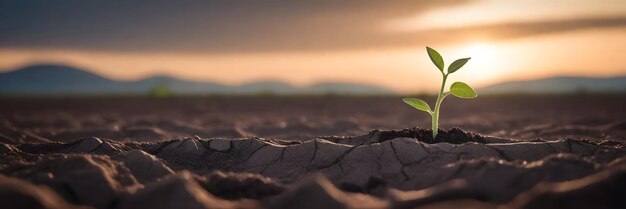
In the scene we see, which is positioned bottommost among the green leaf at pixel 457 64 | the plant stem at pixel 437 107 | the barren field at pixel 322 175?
the barren field at pixel 322 175

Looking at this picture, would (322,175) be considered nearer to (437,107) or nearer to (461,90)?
(437,107)

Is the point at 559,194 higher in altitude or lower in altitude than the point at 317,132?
higher

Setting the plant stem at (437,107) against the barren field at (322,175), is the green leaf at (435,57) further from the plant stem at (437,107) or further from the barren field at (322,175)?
the barren field at (322,175)

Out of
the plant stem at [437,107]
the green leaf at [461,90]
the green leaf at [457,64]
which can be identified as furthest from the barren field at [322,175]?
the green leaf at [457,64]

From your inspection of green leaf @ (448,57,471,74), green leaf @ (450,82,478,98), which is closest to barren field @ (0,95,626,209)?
green leaf @ (450,82,478,98)

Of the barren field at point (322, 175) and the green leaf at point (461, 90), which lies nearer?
the barren field at point (322, 175)

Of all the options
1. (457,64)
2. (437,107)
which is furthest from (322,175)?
(457,64)

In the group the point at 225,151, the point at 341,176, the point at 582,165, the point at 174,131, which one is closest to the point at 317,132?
the point at 174,131

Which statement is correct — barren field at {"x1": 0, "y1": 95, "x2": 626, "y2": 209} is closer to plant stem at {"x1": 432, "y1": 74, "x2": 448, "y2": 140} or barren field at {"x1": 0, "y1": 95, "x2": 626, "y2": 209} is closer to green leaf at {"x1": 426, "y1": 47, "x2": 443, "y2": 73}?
plant stem at {"x1": 432, "y1": 74, "x2": 448, "y2": 140}

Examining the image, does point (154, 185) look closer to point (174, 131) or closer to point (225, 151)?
point (225, 151)
